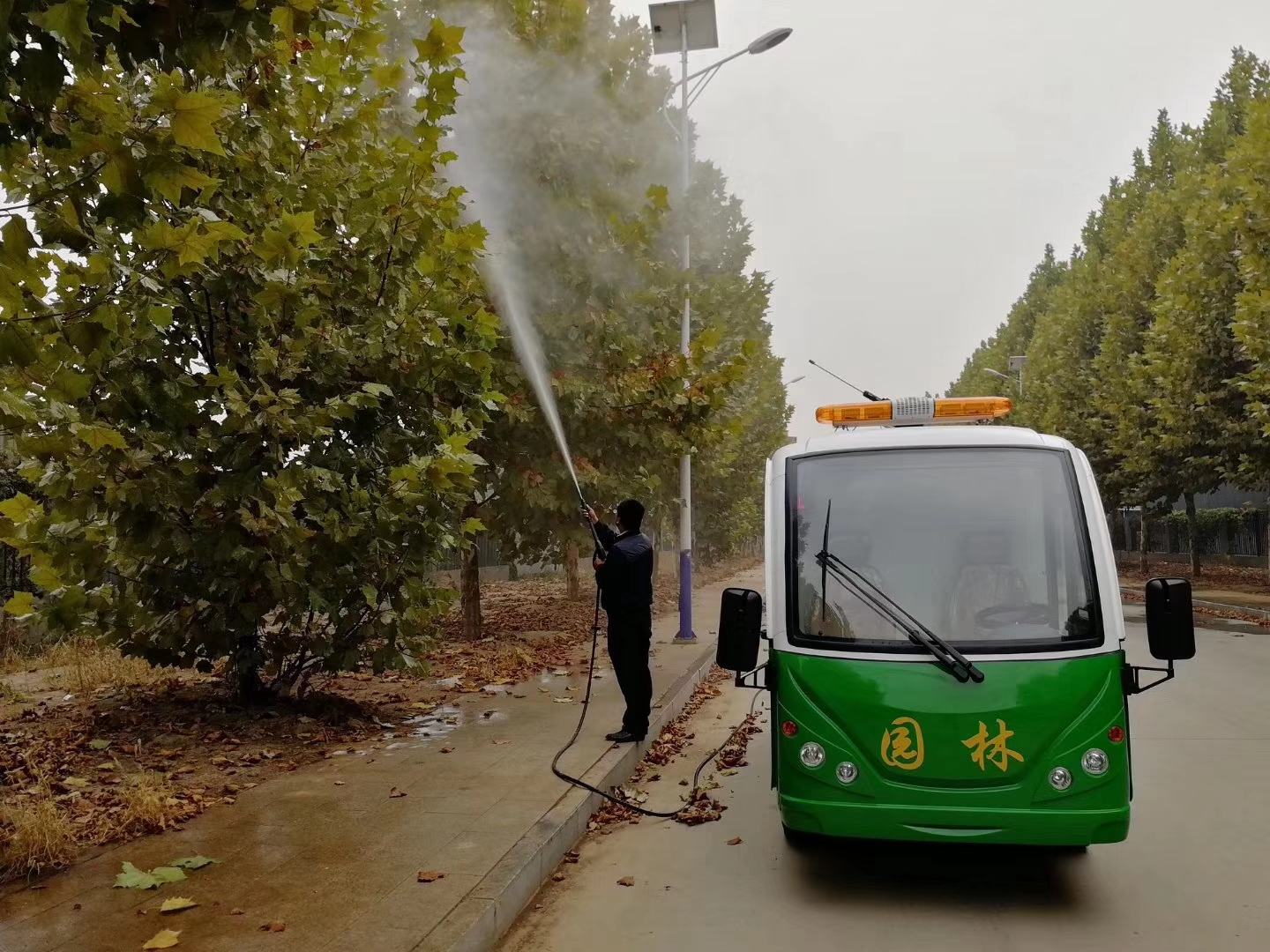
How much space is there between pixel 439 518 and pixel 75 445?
263 cm

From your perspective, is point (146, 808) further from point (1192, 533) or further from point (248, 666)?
point (1192, 533)

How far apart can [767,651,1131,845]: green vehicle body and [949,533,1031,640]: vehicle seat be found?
271mm

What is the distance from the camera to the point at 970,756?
16.6 feet

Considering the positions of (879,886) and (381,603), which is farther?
(381,603)

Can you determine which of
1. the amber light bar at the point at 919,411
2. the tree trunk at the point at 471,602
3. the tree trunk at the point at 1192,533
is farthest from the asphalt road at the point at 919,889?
the tree trunk at the point at 1192,533

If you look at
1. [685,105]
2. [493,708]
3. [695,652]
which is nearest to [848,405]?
[493,708]

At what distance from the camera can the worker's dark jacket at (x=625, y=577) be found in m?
8.20

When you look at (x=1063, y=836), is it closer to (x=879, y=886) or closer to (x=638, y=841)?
(x=879, y=886)

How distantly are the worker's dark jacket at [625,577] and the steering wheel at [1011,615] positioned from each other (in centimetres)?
318

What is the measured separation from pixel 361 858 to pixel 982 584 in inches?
136

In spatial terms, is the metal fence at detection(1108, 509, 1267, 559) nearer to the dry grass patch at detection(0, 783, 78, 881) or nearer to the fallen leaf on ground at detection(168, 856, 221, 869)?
the fallen leaf on ground at detection(168, 856, 221, 869)

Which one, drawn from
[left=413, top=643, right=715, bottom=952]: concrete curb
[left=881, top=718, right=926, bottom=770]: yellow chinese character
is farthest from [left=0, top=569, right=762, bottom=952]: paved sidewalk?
[left=881, top=718, right=926, bottom=770]: yellow chinese character

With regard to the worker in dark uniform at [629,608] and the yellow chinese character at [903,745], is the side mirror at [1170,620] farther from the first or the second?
the worker in dark uniform at [629,608]

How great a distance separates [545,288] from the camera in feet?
45.3
